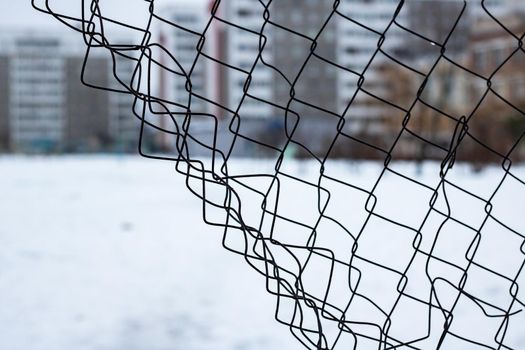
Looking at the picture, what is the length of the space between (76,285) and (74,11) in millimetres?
3015

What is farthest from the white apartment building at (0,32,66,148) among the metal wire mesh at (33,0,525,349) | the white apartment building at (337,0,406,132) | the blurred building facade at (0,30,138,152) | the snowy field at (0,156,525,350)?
the snowy field at (0,156,525,350)

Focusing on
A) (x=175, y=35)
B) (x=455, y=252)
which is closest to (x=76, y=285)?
(x=455, y=252)

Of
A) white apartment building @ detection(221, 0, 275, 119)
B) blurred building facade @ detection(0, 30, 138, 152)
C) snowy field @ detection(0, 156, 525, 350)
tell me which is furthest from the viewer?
blurred building facade @ detection(0, 30, 138, 152)

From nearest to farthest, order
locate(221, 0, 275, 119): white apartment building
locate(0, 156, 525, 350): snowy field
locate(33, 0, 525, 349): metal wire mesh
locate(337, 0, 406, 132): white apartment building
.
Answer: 1. locate(33, 0, 525, 349): metal wire mesh
2. locate(0, 156, 525, 350): snowy field
3. locate(221, 0, 275, 119): white apartment building
4. locate(337, 0, 406, 132): white apartment building

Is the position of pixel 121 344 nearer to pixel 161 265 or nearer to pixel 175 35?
pixel 161 265

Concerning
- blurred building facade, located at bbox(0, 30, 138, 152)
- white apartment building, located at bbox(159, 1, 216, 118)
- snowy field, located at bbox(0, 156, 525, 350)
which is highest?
snowy field, located at bbox(0, 156, 525, 350)

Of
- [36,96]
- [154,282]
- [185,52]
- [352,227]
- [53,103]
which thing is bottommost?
[53,103]

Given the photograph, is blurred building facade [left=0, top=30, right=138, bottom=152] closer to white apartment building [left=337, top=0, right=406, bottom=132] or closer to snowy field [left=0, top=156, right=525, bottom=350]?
white apartment building [left=337, top=0, right=406, bottom=132]

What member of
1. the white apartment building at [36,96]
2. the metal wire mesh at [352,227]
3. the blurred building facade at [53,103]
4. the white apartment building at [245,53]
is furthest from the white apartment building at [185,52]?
the metal wire mesh at [352,227]

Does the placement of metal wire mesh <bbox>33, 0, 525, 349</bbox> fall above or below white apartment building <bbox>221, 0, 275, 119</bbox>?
above

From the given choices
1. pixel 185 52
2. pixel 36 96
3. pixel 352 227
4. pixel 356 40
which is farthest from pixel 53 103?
pixel 352 227

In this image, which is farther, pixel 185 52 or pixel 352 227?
pixel 185 52

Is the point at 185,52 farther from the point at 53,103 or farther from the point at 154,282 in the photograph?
the point at 154,282

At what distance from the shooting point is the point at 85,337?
10.0 ft
